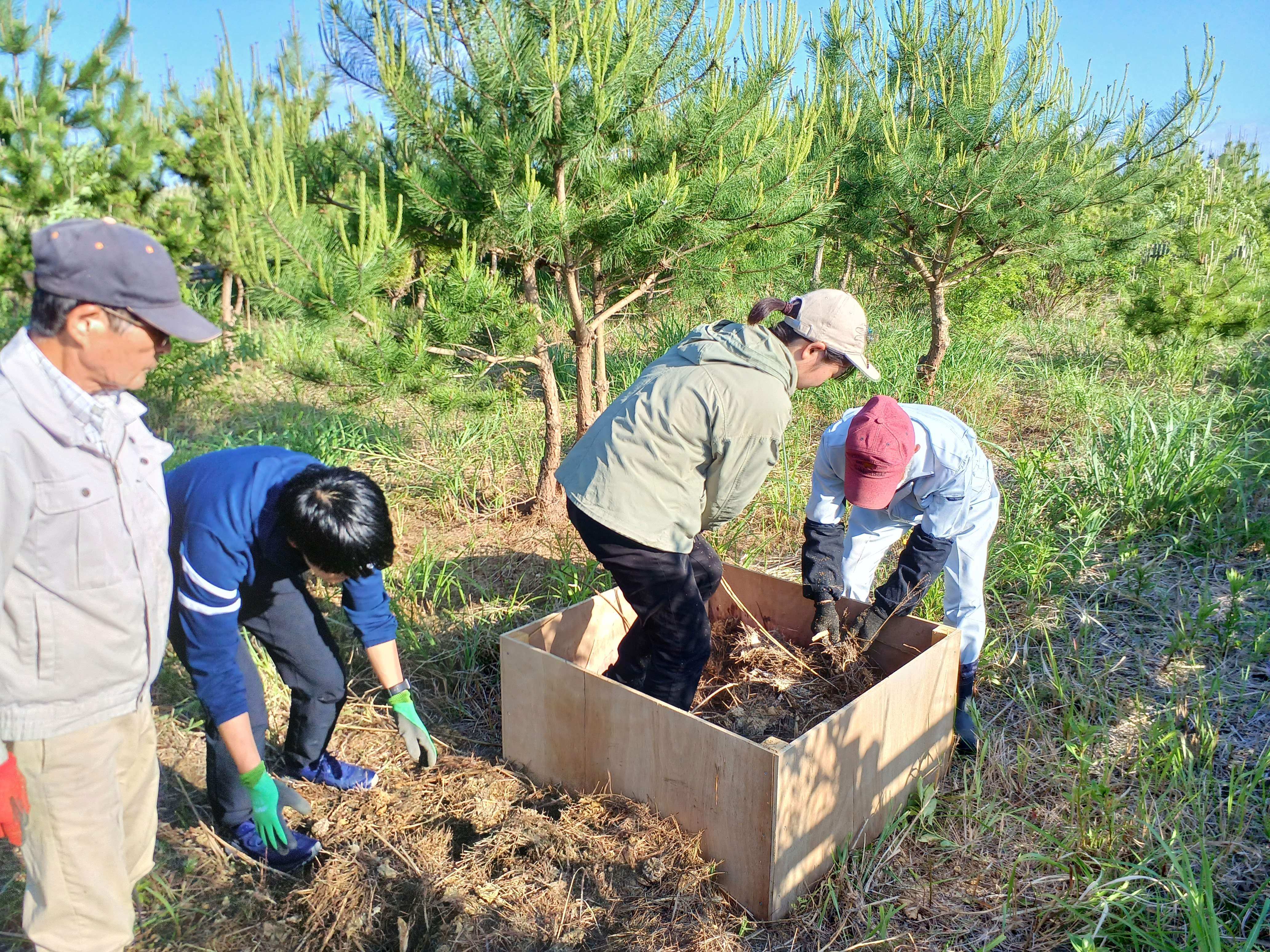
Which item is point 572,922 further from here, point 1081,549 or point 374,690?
point 1081,549

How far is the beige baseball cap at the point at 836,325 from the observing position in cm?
216

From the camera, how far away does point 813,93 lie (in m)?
5.95

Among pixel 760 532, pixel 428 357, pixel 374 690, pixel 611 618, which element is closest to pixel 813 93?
pixel 760 532

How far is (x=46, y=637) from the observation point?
4.31 ft

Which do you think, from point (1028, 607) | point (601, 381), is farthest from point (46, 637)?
point (601, 381)

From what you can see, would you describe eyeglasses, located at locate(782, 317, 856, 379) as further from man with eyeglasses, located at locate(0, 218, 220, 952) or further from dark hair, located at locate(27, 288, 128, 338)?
dark hair, located at locate(27, 288, 128, 338)

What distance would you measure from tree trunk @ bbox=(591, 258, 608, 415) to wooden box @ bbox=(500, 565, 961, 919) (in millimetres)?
1791

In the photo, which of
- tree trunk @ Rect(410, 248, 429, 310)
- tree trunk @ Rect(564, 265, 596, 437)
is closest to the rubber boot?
tree trunk @ Rect(564, 265, 596, 437)

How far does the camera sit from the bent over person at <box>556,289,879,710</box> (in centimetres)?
211

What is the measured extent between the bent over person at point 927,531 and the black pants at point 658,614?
18.1 inches

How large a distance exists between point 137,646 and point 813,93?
5.85m

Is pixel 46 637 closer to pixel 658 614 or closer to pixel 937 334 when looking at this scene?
pixel 658 614

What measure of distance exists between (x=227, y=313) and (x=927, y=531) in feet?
27.3

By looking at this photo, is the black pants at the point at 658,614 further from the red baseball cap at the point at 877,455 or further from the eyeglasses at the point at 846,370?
the eyeglasses at the point at 846,370
